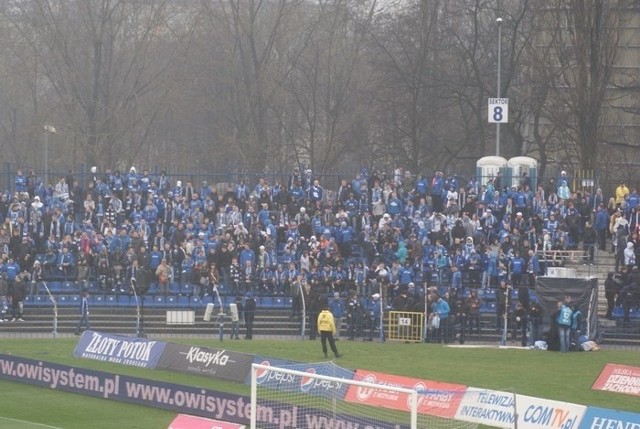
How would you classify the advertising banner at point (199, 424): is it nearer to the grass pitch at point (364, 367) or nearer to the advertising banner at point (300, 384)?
the advertising banner at point (300, 384)

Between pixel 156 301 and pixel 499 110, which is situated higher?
pixel 499 110

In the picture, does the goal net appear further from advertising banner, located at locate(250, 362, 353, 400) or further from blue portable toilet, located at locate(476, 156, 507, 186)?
blue portable toilet, located at locate(476, 156, 507, 186)

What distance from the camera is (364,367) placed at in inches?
1262

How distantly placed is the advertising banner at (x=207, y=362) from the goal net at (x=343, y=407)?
759cm

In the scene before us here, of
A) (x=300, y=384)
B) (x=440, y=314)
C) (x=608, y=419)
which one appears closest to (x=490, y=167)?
(x=440, y=314)

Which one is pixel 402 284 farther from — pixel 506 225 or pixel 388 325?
pixel 506 225

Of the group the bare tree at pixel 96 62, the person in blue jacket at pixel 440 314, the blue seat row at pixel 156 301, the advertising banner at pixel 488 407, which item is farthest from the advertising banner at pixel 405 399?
the bare tree at pixel 96 62

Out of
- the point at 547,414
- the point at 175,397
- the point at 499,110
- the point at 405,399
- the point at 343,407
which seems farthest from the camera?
the point at 499,110

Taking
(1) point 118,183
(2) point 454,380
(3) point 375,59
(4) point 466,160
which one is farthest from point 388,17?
(2) point 454,380

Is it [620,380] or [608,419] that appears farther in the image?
[620,380]

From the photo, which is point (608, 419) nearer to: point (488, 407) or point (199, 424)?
point (488, 407)

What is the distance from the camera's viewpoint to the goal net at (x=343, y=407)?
62.5 ft

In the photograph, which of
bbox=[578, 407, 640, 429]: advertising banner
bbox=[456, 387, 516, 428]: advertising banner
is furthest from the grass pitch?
bbox=[578, 407, 640, 429]: advertising banner

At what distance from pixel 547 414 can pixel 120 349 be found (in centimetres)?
1422
